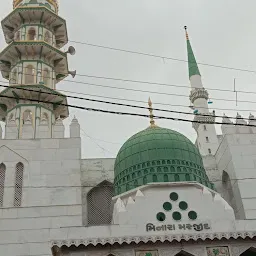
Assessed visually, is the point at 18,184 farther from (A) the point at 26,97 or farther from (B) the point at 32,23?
(B) the point at 32,23

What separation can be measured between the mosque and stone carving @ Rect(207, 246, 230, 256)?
0.11 feet

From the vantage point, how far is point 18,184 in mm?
18609

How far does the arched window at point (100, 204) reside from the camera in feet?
68.1

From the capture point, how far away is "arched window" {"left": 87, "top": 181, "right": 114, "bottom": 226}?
2077 cm

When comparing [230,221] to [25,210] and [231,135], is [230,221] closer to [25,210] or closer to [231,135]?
[231,135]

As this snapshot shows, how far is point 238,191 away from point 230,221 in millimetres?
3598

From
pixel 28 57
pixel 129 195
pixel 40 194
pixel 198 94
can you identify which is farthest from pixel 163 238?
pixel 198 94

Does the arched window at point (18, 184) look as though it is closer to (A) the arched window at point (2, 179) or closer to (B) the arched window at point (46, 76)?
(A) the arched window at point (2, 179)

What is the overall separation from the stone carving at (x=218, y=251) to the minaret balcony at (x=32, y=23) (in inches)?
724

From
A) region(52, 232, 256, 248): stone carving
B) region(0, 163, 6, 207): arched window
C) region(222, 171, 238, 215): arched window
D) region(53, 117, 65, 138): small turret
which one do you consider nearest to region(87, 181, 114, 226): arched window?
region(53, 117, 65, 138): small turret

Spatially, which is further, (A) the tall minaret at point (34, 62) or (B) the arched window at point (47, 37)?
(B) the arched window at point (47, 37)

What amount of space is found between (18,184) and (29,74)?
960 centimetres

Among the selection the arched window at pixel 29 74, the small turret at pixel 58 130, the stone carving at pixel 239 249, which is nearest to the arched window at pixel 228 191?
the stone carving at pixel 239 249

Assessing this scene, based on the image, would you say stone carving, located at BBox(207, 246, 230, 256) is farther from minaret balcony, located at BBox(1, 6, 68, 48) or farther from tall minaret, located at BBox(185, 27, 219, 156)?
tall minaret, located at BBox(185, 27, 219, 156)
